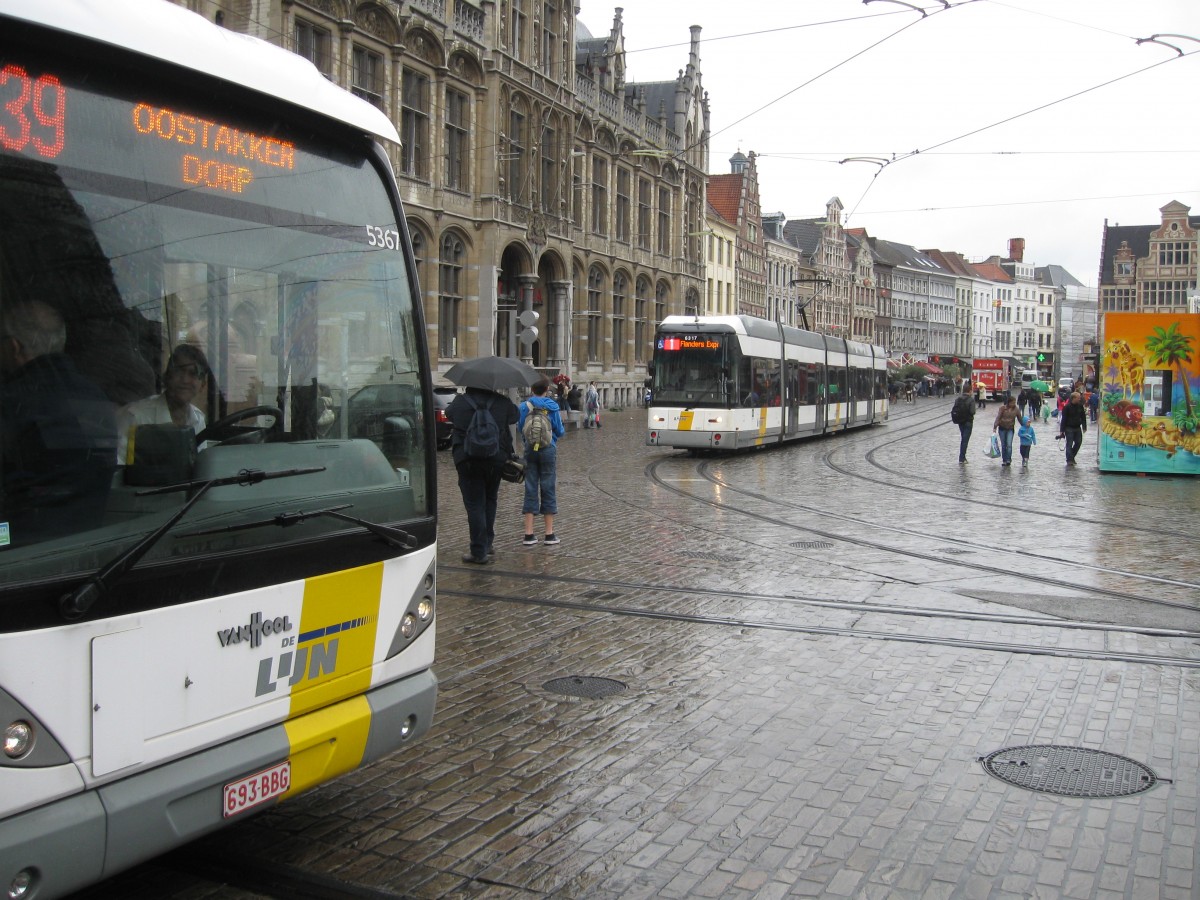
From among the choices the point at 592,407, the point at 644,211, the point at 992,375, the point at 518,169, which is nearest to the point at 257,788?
the point at 592,407

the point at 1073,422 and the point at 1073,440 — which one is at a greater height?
the point at 1073,422

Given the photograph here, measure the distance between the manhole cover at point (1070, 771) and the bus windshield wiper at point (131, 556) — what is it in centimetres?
350

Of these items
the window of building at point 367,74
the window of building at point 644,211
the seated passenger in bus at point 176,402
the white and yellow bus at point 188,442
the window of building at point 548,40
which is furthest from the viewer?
the window of building at point 644,211

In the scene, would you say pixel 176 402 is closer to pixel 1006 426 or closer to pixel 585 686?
pixel 585 686

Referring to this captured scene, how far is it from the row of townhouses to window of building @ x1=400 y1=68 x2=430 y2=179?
5cm

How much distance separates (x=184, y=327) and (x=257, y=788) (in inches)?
57.7

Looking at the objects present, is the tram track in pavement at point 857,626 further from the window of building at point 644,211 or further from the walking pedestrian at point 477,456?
the window of building at point 644,211

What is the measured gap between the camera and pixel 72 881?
10.0 ft

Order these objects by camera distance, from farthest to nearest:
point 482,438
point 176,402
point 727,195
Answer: point 727,195
point 482,438
point 176,402

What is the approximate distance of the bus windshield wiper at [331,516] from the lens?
11.8 ft

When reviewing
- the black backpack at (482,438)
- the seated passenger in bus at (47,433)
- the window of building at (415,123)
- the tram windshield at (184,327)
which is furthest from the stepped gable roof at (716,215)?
the seated passenger in bus at (47,433)

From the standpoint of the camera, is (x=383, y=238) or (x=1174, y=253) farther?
(x=1174, y=253)

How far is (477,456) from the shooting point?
9914 millimetres

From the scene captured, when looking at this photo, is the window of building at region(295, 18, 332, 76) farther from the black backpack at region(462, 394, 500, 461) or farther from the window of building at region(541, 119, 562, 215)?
the black backpack at region(462, 394, 500, 461)
